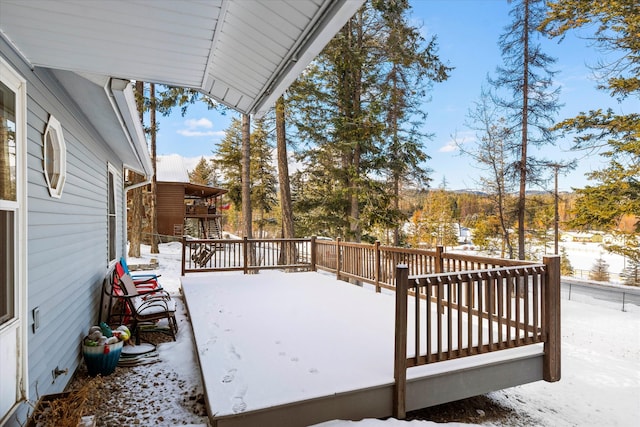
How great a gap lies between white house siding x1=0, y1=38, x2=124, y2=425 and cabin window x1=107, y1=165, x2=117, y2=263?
1.38 m

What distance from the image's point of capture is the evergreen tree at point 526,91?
13023mm

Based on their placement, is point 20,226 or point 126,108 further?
point 126,108

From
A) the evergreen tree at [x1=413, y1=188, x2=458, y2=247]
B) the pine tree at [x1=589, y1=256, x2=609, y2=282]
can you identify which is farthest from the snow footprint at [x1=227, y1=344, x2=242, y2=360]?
the evergreen tree at [x1=413, y1=188, x2=458, y2=247]

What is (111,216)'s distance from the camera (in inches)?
257

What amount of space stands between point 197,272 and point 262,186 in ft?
44.2

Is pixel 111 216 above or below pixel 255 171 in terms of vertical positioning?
below

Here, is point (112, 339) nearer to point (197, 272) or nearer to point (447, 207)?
point (197, 272)

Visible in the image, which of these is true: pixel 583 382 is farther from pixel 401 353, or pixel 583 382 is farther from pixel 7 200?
pixel 7 200

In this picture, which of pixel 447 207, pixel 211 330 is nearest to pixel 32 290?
pixel 211 330

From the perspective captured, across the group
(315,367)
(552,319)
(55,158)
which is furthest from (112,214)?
(552,319)

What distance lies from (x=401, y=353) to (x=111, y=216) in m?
5.92

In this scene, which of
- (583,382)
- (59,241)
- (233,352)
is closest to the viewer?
(59,241)

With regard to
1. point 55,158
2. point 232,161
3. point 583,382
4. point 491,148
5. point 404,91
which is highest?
point 404,91

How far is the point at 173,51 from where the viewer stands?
83.7 inches
